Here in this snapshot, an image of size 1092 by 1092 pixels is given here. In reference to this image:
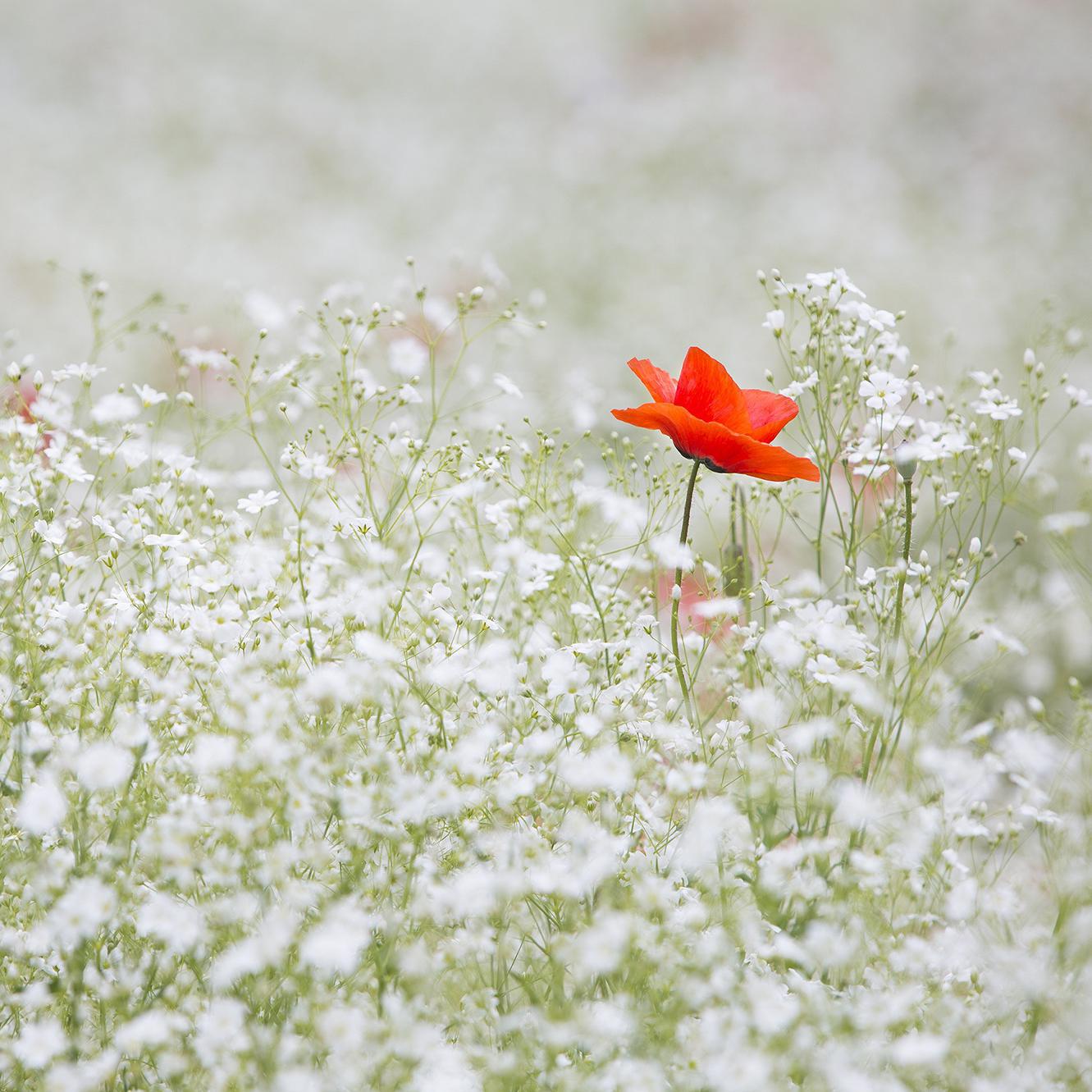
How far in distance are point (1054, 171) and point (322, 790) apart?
5768 millimetres

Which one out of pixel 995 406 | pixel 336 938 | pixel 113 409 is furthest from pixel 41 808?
pixel 995 406

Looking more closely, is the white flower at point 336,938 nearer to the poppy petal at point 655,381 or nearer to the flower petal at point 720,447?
the flower petal at point 720,447

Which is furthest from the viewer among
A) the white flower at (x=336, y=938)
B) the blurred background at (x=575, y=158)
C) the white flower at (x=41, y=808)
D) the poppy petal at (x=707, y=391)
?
the blurred background at (x=575, y=158)

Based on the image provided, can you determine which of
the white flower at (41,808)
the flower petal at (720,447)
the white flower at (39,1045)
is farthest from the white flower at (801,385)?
the white flower at (39,1045)

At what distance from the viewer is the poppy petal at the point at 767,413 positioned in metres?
1.39

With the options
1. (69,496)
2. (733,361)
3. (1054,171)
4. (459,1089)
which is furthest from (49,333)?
(1054,171)

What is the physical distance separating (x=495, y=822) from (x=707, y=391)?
63cm

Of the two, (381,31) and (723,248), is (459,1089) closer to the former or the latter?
(723,248)

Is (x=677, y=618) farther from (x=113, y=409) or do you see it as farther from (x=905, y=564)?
(x=113, y=409)

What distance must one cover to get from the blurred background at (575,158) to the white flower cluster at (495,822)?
2638mm

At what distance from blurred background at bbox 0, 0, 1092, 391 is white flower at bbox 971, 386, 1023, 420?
8.32 ft

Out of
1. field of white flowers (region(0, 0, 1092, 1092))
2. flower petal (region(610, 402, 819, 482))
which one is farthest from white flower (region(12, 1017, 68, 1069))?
flower petal (region(610, 402, 819, 482))

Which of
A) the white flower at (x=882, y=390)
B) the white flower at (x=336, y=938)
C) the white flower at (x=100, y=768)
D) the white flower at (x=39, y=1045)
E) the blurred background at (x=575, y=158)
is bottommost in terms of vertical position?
the white flower at (x=39, y=1045)

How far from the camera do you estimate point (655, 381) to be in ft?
4.89
